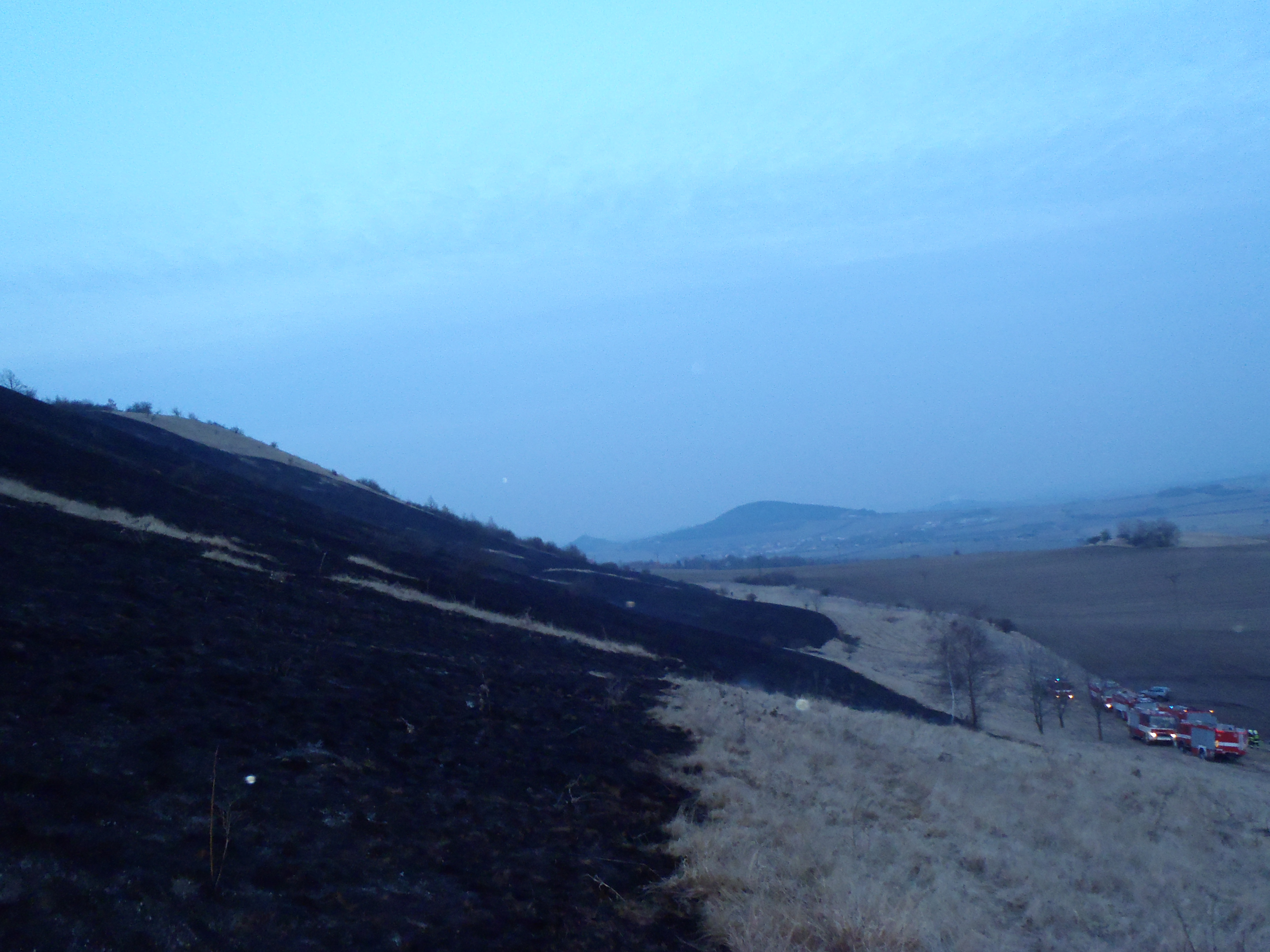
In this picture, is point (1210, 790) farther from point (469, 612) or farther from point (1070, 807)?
point (469, 612)

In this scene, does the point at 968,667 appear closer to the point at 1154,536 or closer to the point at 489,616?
the point at 489,616

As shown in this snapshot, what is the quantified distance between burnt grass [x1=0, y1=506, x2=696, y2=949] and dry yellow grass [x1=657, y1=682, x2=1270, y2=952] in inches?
27.1

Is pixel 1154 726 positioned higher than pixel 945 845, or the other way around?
pixel 945 845

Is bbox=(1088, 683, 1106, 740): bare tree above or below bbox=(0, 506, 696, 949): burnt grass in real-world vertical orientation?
below

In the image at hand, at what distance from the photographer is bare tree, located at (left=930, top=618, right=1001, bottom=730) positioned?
25.2 m

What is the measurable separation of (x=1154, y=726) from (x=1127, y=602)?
3546 centimetres

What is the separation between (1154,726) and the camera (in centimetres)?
2495

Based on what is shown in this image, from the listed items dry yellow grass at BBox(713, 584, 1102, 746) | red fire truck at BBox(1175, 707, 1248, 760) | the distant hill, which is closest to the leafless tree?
dry yellow grass at BBox(713, 584, 1102, 746)

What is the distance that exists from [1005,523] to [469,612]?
178 meters

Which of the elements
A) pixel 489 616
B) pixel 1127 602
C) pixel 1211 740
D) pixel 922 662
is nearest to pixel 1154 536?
pixel 1127 602

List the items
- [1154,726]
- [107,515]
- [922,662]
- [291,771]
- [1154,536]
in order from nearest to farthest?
[291,771] → [107,515] → [1154,726] → [922,662] → [1154,536]

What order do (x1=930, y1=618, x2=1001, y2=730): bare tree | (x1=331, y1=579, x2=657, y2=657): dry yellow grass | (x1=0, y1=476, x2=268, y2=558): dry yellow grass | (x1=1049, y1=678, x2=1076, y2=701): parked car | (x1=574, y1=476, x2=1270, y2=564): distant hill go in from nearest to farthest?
(x1=0, y1=476, x2=268, y2=558): dry yellow grass < (x1=331, y1=579, x2=657, y2=657): dry yellow grass < (x1=930, y1=618, x2=1001, y2=730): bare tree < (x1=1049, y1=678, x2=1076, y2=701): parked car < (x1=574, y1=476, x2=1270, y2=564): distant hill

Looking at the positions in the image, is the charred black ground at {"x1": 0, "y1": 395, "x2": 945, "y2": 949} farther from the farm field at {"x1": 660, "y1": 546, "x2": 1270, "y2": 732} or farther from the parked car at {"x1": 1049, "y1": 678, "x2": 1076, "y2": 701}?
the farm field at {"x1": 660, "y1": 546, "x2": 1270, "y2": 732}

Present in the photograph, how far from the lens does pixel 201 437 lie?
50.3 meters
